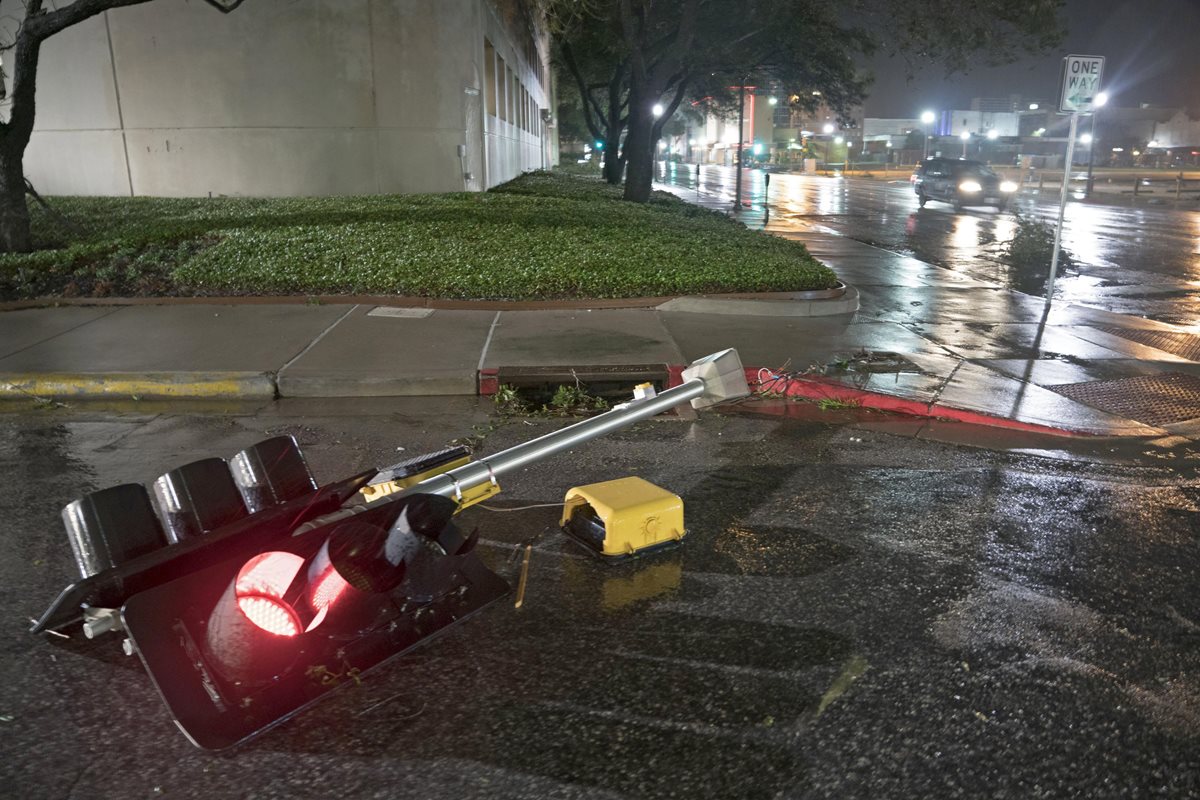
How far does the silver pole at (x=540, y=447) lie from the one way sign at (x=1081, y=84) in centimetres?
785

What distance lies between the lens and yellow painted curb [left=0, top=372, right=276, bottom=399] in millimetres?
6793

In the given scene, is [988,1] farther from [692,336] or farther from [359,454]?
[359,454]

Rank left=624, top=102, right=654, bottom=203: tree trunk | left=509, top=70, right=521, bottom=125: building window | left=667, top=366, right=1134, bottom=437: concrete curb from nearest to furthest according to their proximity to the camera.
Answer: left=667, top=366, right=1134, bottom=437: concrete curb
left=624, top=102, right=654, bottom=203: tree trunk
left=509, top=70, right=521, bottom=125: building window

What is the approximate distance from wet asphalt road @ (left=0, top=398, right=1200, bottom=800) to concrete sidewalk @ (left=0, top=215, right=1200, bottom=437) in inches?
66.3

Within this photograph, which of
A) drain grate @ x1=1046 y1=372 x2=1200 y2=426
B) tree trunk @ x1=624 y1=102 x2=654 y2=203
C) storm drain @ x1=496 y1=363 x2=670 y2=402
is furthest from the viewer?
tree trunk @ x1=624 y1=102 x2=654 y2=203

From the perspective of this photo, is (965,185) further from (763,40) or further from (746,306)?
(746,306)

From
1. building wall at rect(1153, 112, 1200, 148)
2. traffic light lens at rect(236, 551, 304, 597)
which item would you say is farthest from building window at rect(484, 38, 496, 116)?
building wall at rect(1153, 112, 1200, 148)

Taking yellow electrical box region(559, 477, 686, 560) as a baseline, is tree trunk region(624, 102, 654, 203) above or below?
above

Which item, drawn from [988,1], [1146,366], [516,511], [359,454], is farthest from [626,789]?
[988,1]

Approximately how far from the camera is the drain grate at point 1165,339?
8.95 meters

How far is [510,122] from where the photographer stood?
32.9m

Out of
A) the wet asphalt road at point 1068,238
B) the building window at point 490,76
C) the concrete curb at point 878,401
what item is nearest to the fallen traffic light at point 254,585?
the concrete curb at point 878,401

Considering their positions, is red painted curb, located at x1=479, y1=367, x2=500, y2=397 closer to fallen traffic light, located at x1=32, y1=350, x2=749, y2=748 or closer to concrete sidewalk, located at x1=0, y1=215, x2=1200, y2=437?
concrete sidewalk, located at x1=0, y1=215, x2=1200, y2=437

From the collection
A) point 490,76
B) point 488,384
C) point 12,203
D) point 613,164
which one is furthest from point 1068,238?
point 613,164
